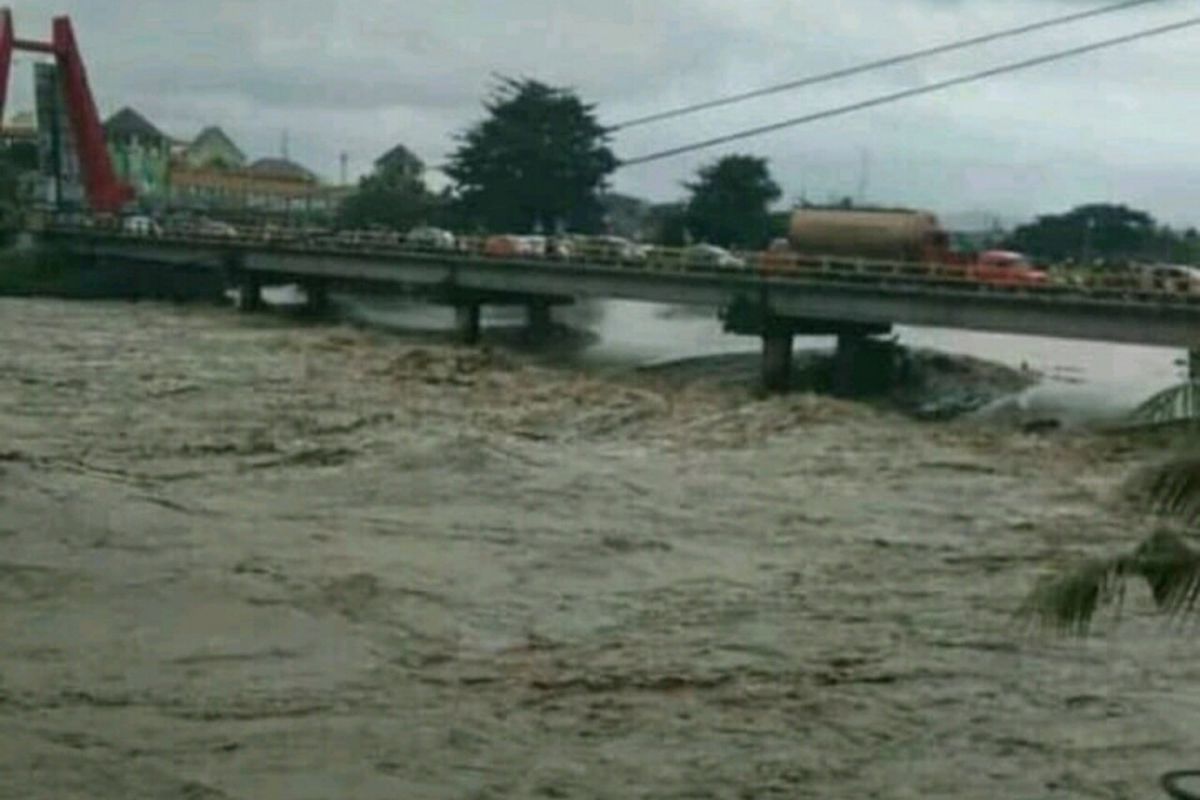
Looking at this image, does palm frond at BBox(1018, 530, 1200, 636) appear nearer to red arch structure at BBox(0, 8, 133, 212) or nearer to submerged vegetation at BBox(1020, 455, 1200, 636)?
submerged vegetation at BBox(1020, 455, 1200, 636)

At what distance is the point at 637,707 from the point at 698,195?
217 ft

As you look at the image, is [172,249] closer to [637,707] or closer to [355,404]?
[355,404]

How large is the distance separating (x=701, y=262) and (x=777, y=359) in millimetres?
5401

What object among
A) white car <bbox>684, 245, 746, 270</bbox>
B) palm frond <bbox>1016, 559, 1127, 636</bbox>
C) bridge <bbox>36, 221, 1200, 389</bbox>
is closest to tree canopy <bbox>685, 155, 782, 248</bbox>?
bridge <bbox>36, 221, 1200, 389</bbox>

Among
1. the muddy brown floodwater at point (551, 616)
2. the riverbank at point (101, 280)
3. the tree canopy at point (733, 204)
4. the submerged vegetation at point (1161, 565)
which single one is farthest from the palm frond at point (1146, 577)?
the tree canopy at point (733, 204)

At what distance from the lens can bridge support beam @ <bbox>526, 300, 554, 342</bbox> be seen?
57094 millimetres

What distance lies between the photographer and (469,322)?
177 ft

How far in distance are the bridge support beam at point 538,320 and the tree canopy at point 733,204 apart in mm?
19423

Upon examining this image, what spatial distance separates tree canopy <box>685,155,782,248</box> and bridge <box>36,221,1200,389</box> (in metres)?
17.7

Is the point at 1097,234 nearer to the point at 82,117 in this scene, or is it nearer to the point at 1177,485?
the point at 82,117

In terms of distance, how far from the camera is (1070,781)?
11602mm

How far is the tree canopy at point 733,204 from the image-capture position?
76562mm

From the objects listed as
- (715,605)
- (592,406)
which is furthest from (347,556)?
(592,406)

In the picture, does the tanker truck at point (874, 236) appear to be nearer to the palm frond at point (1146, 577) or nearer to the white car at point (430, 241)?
the white car at point (430, 241)
